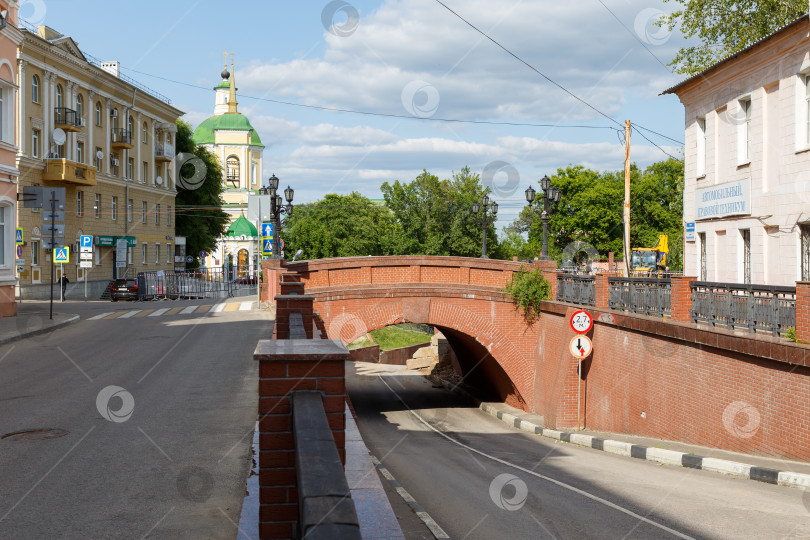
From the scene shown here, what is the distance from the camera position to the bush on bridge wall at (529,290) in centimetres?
2577

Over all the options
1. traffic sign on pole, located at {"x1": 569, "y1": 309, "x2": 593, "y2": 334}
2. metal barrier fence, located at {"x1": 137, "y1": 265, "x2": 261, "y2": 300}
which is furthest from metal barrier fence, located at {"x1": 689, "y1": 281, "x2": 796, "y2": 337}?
metal barrier fence, located at {"x1": 137, "y1": 265, "x2": 261, "y2": 300}

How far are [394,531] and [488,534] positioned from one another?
21.0 ft

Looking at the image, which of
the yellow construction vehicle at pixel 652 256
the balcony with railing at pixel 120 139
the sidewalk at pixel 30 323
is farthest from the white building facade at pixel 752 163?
the balcony with railing at pixel 120 139

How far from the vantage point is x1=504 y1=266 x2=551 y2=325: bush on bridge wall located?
25766 millimetres

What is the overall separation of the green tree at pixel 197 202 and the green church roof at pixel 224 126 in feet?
112

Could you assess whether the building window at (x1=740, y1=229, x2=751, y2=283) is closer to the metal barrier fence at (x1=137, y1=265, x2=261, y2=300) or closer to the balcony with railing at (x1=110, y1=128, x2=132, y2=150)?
the metal barrier fence at (x1=137, y1=265, x2=261, y2=300)

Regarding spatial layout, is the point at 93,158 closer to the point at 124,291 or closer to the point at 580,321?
the point at 124,291

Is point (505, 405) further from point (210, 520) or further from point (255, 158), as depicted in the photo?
point (255, 158)

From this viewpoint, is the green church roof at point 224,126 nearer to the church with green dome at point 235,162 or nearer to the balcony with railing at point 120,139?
the church with green dome at point 235,162

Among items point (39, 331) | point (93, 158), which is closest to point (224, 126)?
point (93, 158)

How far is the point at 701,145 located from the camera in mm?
23547

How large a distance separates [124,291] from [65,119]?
12.0 meters

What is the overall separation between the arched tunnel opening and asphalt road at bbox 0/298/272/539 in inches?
286

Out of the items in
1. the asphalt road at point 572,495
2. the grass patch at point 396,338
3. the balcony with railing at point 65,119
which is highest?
the balcony with railing at point 65,119
